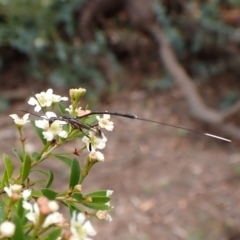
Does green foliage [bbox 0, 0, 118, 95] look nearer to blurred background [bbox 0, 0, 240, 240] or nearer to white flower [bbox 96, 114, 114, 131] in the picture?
blurred background [bbox 0, 0, 240, 240]

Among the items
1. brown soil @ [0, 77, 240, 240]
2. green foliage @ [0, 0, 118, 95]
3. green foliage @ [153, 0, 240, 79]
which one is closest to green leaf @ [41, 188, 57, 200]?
brown soil @ [0, 77, 240, 240]

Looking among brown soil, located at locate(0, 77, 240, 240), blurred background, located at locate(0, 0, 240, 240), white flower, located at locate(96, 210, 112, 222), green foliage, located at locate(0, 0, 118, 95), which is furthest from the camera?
green foliage, located at locate(0, 0, 118, 95)

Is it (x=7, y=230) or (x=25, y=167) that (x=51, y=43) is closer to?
(x=25, y=167)

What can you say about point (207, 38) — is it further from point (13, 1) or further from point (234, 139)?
point (13, 1)

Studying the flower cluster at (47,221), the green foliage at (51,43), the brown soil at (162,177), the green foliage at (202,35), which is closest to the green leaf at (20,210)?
the flower cluster at (47,221)

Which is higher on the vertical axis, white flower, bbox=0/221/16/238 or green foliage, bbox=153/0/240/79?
green foliage, bbox=153/0/240/79

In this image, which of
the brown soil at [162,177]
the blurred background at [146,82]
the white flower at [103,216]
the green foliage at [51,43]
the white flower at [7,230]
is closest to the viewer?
the white flower at [7,230]

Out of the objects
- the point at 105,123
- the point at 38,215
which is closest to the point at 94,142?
the point at 105,123

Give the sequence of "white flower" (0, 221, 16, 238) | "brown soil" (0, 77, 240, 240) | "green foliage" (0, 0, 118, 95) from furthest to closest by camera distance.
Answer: "green foliage" (0, 0, 118, 95) → "brown soil" (0, 77, 240, 240) → "white flower" (0, 221, 16, 238)

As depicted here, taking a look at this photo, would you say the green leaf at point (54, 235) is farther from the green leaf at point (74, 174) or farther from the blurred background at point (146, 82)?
the blurred background at point (146, 82)
